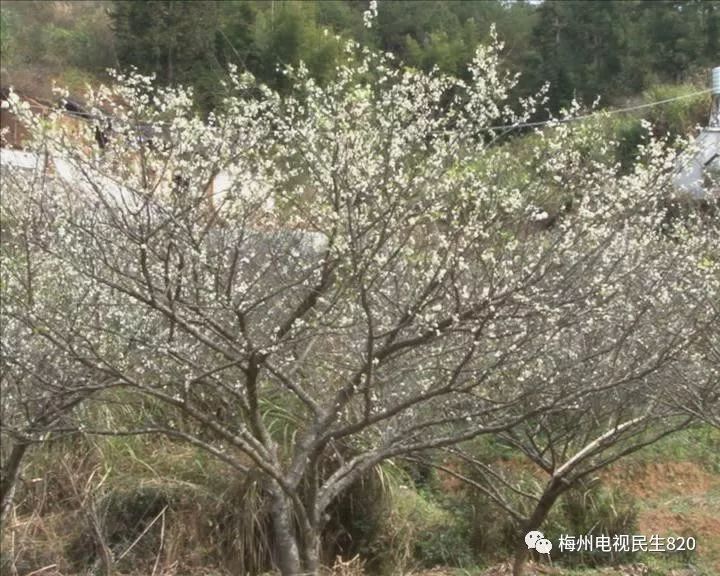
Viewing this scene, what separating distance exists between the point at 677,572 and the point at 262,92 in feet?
12.3

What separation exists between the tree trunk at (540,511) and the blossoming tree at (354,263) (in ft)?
1.45

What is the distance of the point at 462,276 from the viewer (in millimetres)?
3654

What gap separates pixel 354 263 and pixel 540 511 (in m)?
1.99

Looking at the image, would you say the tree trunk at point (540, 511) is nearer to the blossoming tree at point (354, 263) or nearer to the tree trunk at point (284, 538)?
the blossoming tree at point (354, 263)

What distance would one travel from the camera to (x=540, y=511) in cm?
451

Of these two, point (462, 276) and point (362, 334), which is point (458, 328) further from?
point (362, 334)

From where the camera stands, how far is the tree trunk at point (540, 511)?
438 cm

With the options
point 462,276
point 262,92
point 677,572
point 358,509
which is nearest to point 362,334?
point 462,276

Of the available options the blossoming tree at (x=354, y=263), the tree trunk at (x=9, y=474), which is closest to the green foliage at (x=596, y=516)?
the blossoming tree at (x=354, y=263)

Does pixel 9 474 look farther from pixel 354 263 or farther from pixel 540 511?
pixel 540 511

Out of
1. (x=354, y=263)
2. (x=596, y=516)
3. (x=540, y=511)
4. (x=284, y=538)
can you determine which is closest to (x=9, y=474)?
(x=284, y=538)

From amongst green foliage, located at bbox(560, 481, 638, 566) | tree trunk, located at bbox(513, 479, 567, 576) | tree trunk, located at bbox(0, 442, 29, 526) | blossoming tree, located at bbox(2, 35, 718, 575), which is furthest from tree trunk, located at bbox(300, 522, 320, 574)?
green foliage, located at bbox(560, 481, 638, 566)

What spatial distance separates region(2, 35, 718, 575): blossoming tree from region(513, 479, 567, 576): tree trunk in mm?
440

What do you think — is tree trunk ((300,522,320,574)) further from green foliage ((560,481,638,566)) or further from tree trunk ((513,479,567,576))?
green foliage ((560,481,638,566))
